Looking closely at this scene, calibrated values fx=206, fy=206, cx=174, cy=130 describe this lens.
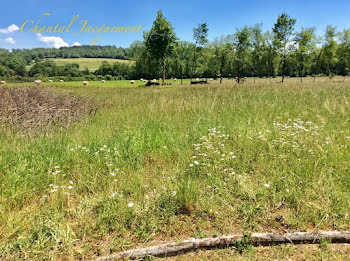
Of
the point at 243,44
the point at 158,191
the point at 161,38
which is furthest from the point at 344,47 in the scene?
the point at 158,191

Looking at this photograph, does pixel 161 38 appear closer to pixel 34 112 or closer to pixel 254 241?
pixel 34 112

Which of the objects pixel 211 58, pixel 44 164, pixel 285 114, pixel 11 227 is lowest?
pixel 11 227

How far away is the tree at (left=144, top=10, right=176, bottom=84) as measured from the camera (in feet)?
113

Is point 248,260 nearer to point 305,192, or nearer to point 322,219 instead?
point 322,219

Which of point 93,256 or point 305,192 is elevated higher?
point 305,192

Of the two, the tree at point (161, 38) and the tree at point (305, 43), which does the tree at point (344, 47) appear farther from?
the tree at point (161, 38)

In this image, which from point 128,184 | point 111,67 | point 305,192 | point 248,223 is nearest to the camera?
point 248,223

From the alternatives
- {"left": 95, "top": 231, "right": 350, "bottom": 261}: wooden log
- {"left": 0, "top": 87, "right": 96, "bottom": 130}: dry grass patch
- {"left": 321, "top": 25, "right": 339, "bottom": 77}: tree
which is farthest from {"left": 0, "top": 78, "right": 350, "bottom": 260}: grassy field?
{"left": 321, "top": 25, "right": 339, "bottom": 77}: tree

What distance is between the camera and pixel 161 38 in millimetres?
35406

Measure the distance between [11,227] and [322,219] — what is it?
3849 millimetres

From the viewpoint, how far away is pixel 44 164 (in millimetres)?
3768

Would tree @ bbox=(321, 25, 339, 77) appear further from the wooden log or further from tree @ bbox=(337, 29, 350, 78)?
the wooden log

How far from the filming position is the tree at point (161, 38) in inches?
1362

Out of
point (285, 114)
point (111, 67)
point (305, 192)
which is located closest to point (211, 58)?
point (285, 114)
